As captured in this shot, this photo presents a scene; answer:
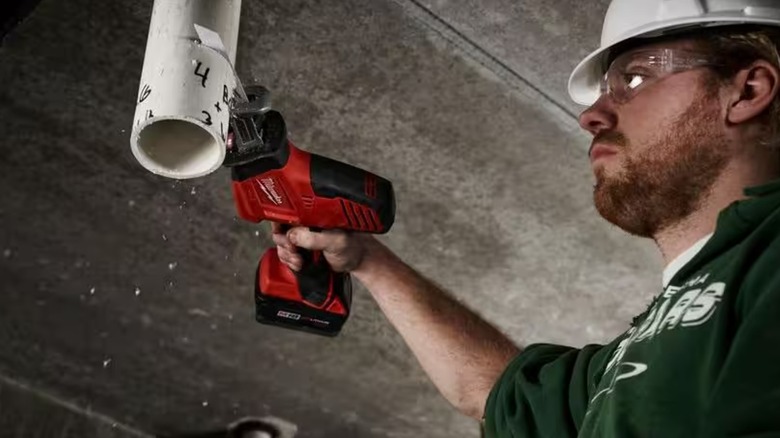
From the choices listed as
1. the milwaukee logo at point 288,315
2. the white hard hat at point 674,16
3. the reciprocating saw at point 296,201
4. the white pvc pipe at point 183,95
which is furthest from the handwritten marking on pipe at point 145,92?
the white hard hat at point 674,16

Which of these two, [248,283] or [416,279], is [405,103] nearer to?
[416,279]

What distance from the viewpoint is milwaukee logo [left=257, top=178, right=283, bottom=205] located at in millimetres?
1824

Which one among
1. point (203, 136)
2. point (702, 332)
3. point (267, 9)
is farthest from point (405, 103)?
point (702, 332)

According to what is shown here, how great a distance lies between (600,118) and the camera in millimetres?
1687

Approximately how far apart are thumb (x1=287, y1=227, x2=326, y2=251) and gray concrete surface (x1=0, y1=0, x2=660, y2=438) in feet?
1.29

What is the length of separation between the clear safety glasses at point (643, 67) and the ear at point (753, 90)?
0.16ft

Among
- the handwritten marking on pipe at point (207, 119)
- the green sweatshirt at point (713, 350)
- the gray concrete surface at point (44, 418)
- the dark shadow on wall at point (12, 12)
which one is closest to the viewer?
the green sweatshirt at point (713, 350)

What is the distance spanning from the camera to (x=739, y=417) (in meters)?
1.09

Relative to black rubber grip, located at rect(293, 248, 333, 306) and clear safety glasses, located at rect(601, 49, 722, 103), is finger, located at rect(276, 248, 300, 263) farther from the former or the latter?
clear safety glasses, located at rect(601, 49, 722, 103)

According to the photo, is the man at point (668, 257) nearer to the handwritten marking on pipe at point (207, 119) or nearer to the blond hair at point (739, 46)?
the blond hair at point (739, 46)

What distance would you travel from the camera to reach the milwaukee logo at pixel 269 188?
182 cm

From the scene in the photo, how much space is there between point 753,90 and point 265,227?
128cm

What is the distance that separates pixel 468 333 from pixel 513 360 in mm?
123

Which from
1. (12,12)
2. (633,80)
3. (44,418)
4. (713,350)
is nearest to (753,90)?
(633,80)
